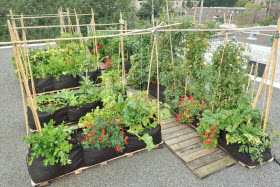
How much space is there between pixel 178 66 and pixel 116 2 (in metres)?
15.9

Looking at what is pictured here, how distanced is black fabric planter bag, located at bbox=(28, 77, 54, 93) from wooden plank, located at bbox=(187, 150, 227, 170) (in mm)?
3661

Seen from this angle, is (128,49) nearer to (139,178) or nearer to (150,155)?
(150,155)

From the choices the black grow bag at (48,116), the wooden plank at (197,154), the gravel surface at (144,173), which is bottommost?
the gravel surface at (144,173)

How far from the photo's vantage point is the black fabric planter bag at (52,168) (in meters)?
2.51

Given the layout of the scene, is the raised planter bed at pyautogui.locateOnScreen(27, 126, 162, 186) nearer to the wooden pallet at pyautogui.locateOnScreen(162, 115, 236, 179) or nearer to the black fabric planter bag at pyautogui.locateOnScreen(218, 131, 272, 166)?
the wooden pallet at pyautogui.locateOnScreen(162, 115, 236, 179)

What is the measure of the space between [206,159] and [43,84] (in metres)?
3.87

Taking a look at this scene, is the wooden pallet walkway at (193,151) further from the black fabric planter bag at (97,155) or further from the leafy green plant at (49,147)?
the leafy green plant at (49,147)

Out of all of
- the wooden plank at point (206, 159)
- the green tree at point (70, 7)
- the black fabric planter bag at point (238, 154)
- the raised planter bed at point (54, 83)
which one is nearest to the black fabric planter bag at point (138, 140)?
the wooden plank at point (206, 159)

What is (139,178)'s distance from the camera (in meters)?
2.76

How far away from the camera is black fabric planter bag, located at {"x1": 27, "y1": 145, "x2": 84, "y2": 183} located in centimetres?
251

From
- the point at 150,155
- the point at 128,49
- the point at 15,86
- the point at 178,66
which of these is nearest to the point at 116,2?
the point at 128,49

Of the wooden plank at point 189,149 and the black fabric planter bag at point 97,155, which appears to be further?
the wooden plank at point 189,149

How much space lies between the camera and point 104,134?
280 cm

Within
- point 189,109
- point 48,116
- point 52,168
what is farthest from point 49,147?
point 189,109
